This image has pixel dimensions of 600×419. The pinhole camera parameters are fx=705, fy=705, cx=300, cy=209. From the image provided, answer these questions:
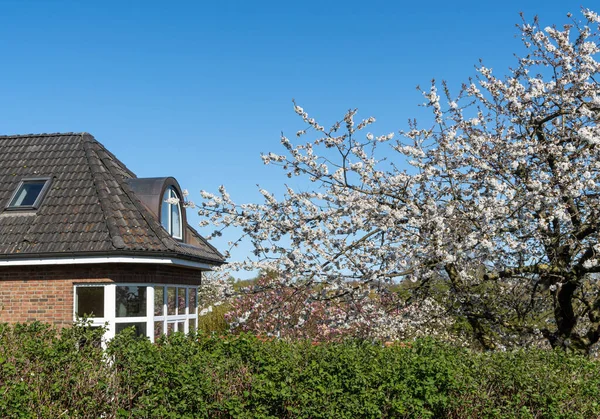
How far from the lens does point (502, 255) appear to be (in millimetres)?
8125

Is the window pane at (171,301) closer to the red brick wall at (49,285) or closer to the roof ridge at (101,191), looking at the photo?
the red brick wall at (49,285)

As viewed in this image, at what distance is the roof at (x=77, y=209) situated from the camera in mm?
12383

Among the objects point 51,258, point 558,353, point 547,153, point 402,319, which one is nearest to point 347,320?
point 402,319

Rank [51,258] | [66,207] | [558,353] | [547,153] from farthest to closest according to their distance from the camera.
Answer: [66,207] → [51,258] → [547,153] → [558,353]

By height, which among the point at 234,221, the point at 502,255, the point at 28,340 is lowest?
the point at 28,340

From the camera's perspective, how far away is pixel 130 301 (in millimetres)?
12578

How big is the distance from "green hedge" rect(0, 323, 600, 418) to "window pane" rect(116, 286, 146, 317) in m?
4.82

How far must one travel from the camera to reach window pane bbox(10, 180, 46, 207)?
14.0m

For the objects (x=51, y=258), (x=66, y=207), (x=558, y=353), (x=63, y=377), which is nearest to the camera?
(x=63, y=377)

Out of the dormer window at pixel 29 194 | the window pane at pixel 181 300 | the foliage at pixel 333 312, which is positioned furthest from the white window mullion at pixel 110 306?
the foliage at pixel 333 312

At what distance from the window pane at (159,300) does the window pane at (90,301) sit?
44.6 inches

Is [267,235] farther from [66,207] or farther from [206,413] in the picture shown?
[66,207]

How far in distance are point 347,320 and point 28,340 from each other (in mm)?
3663

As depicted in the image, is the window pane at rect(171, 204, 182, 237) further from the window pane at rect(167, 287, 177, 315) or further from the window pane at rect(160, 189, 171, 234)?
the window pane at rect(167, 287, 177, 315)
